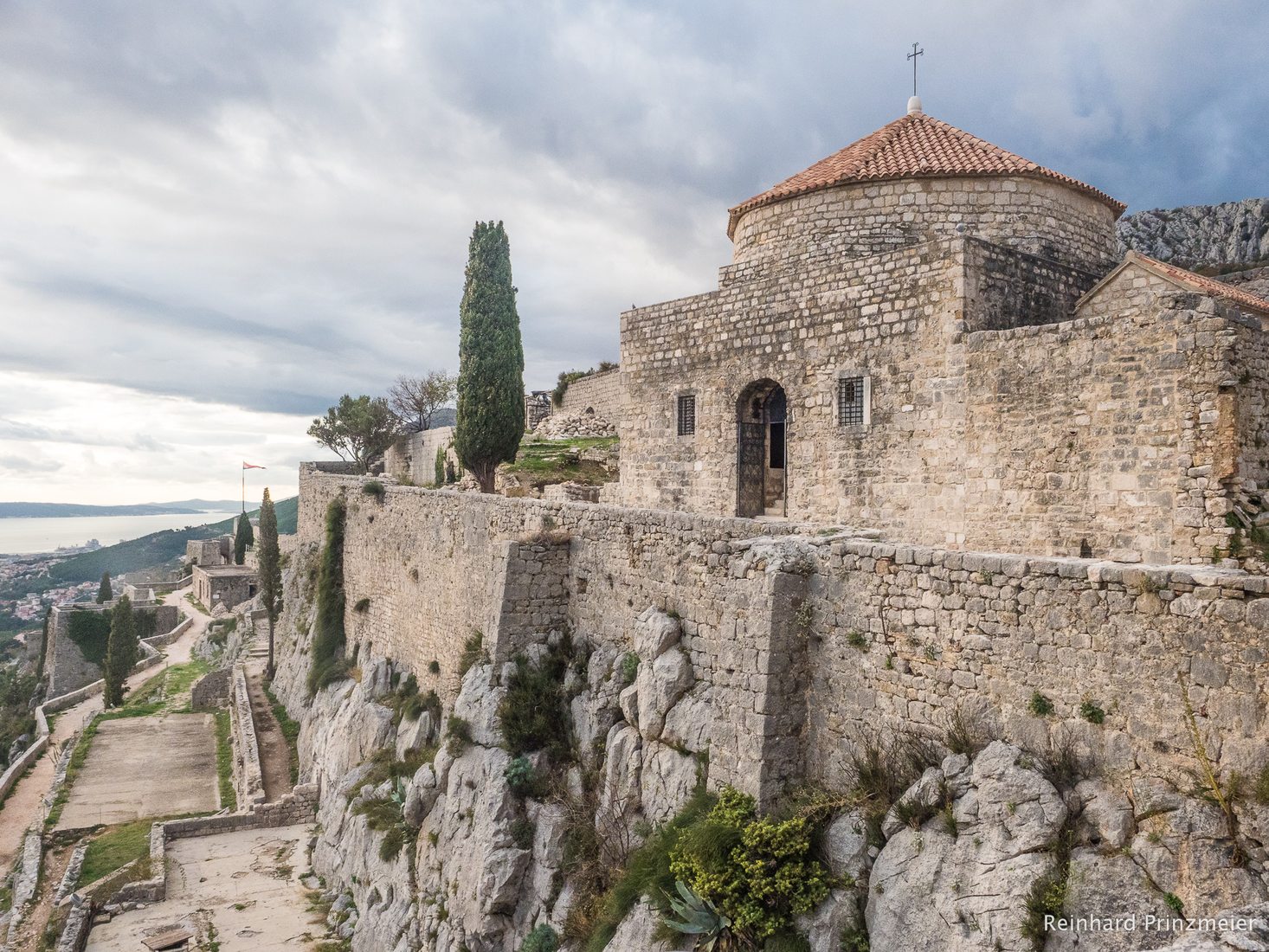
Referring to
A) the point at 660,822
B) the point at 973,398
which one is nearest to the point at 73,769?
the point at 660,822

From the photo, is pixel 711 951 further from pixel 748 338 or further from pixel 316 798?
pixel 316 798

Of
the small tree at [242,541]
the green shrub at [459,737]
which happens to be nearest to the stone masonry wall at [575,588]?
the green shrub at [459,737]

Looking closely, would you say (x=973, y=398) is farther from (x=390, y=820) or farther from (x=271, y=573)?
(x=271, y=573)

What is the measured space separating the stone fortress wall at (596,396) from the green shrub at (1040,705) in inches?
1158

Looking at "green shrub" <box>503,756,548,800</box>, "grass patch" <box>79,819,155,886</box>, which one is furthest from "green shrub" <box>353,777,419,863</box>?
"grass patch" <box>79,819,155,886</box>

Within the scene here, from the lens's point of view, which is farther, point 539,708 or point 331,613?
point 331,613

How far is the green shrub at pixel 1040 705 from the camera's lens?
6.19m

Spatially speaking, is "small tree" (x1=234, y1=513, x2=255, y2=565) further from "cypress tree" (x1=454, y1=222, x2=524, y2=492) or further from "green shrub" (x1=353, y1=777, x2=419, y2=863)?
"green shrub" (x1=353, y1=777, x2=419, y2=863)

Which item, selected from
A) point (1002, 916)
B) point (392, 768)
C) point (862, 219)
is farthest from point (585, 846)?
point (862, 219)

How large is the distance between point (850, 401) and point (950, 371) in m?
1.87

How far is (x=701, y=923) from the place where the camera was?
7242 millimetres

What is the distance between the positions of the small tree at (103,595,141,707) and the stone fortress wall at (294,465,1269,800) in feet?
101

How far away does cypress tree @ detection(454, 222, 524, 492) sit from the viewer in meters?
25.1

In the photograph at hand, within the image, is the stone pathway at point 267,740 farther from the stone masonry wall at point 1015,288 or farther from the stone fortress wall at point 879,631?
the stone masonry wall at point 1015,288
